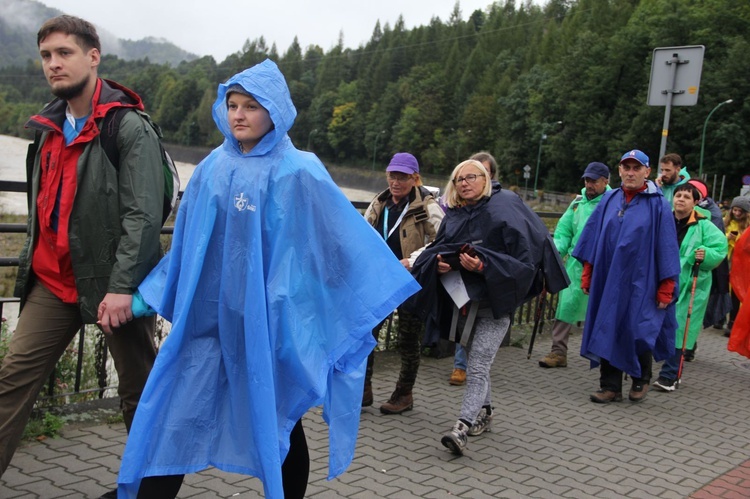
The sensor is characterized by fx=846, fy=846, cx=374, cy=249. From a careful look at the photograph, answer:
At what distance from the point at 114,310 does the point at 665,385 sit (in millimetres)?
5630

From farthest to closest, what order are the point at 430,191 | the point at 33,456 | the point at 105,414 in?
the point at 430,191
the point at 105,414
the point at 33,456

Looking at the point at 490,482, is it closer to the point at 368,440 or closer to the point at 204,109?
the point at 368,440

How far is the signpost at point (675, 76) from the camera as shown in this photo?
32.3 feet

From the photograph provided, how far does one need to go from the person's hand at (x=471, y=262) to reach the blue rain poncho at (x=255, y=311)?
180cm

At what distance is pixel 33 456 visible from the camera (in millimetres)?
4332

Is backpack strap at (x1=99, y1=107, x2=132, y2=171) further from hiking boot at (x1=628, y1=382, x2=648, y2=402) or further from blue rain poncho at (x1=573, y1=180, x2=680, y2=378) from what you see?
hiking boot at (x1=628, y1=382, x2=648, y2=402)

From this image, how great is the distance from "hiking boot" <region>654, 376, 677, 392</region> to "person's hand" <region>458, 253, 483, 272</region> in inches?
127

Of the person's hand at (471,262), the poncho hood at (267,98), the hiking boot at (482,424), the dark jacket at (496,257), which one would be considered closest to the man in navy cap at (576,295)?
the hiking boot at (482,424)

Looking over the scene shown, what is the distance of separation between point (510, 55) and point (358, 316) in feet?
397

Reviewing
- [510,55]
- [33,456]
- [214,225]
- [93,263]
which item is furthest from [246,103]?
[510,55]

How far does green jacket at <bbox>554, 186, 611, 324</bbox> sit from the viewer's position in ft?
26.4

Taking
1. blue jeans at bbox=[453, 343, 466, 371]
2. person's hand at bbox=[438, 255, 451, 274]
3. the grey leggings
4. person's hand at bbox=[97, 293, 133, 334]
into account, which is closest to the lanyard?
person's hand at bbox=[438, 255, 451, 274]

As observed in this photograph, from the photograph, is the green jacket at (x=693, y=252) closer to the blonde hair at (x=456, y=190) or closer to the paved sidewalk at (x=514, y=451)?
the paved sidewalk at (x=514, y=451)

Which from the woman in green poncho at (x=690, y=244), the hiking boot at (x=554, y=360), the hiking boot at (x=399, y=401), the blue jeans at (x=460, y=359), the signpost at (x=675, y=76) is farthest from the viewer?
the signpost at (x=675, y=76)
